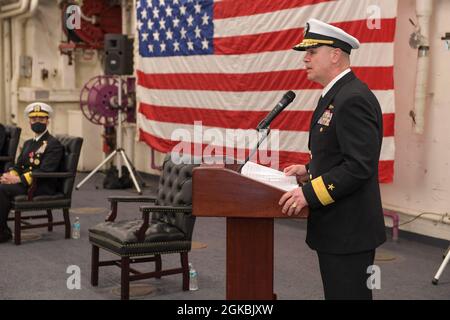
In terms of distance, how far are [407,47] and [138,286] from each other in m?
3.09

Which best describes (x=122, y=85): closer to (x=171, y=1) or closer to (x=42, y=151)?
(x=171, y=1)

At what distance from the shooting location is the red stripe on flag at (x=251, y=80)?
523 cm

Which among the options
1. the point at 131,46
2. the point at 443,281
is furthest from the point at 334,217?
the point at 131,46

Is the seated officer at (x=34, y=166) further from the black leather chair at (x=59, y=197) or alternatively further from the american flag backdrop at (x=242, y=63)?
the american flag backdrop at (x=242, y=63)

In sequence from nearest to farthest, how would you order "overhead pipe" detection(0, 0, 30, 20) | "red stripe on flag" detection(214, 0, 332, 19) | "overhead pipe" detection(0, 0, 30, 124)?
1. "red stripe on flag" detection(214, 0, 332, 19)
2. "overhead pipe" detection(0, 0, 30, 20)
3. "overhead pipe" detection(0, 0, 30, 124)

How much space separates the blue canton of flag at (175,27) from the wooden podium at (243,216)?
503cm

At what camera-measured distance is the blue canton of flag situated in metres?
7.04

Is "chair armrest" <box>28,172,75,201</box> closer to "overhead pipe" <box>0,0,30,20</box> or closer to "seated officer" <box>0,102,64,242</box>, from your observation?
"seated officer" <box>0,102,64,242</box>

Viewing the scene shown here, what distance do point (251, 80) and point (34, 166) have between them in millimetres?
2250

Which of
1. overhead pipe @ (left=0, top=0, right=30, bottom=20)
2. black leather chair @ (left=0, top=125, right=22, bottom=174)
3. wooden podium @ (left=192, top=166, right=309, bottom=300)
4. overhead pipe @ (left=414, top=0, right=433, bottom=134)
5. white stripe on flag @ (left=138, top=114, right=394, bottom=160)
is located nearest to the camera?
wooden podium @ (left=192, top=166, right=309, bottom=300)

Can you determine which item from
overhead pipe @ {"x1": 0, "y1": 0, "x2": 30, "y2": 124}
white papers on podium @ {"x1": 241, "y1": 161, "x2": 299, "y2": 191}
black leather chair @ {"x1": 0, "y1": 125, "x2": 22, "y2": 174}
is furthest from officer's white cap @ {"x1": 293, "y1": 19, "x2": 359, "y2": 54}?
overhead pipe @ {"x1": 0, "y1": 0, "x2": 30, "y2": 124}

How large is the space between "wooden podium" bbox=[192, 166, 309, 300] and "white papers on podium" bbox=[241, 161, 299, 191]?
0.18 feet

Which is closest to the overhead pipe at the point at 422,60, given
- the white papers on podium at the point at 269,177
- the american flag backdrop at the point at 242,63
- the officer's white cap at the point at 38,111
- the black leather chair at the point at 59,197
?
the american flag backdrop at the point at 242,63

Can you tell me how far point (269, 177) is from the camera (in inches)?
84.0
